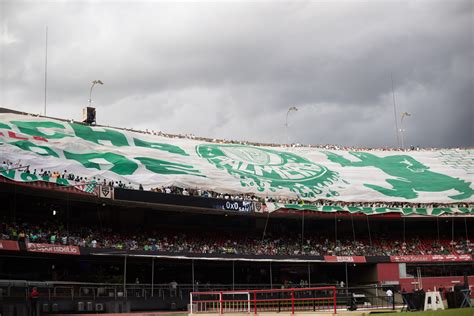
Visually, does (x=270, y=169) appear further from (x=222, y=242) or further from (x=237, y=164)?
(x=222, y=242)

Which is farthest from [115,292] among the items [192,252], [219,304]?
[219,304]

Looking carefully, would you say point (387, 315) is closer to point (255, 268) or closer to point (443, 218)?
point (255, 268)

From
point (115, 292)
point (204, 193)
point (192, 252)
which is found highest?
point (204, 193)

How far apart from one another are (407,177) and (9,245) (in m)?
45.1

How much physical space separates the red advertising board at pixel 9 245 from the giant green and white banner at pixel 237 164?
27.0 ft

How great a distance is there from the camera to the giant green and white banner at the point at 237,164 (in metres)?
53.3

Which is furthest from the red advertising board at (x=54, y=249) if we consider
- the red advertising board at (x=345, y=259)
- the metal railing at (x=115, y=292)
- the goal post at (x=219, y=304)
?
the red advertising board at (x=345, y=259)

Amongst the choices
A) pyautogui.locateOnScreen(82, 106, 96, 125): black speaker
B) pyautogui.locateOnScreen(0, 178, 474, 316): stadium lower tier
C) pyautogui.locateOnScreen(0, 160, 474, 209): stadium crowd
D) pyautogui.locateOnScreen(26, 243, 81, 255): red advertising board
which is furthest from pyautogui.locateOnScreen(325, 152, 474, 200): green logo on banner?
pyautogui.locateOnScreen(26, 243, 81, 255): red advertising board

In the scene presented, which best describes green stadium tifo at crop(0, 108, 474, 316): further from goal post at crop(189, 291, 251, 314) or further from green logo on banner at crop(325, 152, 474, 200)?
goal post at crop(189, 291, 251, 314)

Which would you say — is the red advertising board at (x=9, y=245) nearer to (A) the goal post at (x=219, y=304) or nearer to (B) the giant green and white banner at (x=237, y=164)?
(B) the giant green and white banner at (x=237, y=164)

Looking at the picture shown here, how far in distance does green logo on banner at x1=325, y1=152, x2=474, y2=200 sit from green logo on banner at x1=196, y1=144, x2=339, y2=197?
16.6ft

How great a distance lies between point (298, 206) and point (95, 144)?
1894cm

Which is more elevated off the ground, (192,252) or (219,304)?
(192,252)

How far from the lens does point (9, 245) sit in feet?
136
